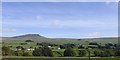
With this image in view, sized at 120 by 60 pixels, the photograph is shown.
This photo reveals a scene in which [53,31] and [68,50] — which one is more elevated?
[53,31]

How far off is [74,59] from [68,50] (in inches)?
24.7

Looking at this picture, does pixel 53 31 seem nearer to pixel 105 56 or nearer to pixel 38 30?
pixel 38 30

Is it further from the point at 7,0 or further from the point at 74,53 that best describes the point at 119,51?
the point at 7,0

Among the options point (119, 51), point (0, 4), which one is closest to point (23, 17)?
point (119, 51)

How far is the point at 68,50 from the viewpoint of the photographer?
14727mm

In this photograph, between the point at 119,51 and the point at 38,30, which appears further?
the point at 38,30

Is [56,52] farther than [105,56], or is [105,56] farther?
[56,52]

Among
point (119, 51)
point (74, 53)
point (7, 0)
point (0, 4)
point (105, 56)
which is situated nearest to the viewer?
point (0, 4)

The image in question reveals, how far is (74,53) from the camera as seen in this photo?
1449cm

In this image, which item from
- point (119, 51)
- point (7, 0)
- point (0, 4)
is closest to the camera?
point (0, 4)

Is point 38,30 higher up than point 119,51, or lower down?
higher up

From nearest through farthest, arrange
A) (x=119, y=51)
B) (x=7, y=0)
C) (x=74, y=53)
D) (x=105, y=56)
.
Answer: (x=7, y=0) < (x=119, y=51) < (x=105, y=56) < (x=74, y=53)

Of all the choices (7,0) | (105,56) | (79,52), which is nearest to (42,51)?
(79,52)

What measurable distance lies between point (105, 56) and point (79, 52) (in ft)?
6.72
